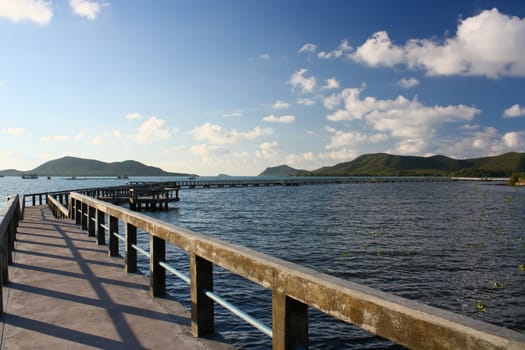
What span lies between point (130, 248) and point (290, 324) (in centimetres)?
484

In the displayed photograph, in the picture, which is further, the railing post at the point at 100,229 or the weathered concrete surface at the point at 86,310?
the railing post at the point at 100,229

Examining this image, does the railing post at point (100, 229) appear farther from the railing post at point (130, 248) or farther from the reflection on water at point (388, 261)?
the reflection on water at point (388, 261)

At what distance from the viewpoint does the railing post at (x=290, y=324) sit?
289 centimetres

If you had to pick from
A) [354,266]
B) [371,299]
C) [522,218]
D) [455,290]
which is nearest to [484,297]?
[455,290]

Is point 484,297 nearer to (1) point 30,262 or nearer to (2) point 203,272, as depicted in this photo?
(2) point 203,272

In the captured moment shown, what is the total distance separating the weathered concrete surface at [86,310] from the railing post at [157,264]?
0.19 metres

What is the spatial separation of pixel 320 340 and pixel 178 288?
5540 mm

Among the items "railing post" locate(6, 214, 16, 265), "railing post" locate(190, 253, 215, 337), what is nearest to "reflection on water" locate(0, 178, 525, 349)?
"railing post" locate(6, 214, 16, 265)

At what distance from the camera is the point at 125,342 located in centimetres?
405

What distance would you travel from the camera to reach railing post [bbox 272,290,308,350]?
2887mm

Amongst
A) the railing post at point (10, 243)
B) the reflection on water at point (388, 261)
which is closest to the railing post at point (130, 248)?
the railing post at point (10, 243)

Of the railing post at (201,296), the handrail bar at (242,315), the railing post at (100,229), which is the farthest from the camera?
the railing post at (100,229)

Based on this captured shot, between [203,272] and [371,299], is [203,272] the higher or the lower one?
the lower one

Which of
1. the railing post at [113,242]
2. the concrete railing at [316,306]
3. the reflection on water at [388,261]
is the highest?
the concrete railing at [316,306]
